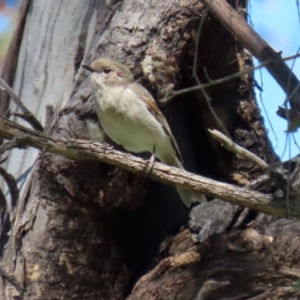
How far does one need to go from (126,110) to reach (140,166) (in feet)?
3.00

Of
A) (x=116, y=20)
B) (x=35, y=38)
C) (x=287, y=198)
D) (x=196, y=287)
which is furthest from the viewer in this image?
(x=35, y=38)

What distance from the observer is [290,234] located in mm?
3402

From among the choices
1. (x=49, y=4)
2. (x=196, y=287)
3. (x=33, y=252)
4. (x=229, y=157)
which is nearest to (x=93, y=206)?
(x=33, y=252)

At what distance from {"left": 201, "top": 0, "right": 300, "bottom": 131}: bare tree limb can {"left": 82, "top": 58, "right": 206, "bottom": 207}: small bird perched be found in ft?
2.45

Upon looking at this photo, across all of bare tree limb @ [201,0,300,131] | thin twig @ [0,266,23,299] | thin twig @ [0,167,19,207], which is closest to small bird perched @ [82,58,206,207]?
thin twig @ [0,167,19,207]

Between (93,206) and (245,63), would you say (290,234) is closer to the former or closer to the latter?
(93,206)

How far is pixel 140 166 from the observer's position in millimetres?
2980

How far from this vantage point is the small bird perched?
148 inches

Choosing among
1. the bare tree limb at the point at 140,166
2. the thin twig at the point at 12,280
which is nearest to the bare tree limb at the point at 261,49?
the bare tree limb at the point at 140,166

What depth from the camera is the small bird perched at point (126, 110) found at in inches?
148

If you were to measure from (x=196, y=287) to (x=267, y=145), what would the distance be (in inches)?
50.2

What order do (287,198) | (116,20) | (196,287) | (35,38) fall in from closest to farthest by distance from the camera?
(287,198) < (196,287) < (116,20) < (35,38)

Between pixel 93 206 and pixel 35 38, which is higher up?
pixel 35 38

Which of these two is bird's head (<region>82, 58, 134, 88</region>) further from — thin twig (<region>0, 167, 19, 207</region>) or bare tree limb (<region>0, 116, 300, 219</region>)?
bare tree limb (<region>0, 116, 300, 219</region>)
